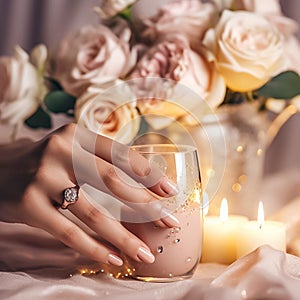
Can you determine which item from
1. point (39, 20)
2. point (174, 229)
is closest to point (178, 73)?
point (174, 229)

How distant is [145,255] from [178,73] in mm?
423

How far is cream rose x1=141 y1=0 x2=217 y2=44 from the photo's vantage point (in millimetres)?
1290

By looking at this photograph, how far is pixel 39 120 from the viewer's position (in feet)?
4.62

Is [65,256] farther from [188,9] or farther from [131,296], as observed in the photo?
[188,9]

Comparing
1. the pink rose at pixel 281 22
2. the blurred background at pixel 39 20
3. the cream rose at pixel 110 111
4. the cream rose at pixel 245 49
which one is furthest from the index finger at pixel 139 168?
the blurred background at pixel 39 20

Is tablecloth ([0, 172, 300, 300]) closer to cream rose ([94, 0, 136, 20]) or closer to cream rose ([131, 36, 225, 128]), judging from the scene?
cream rose ([131, 36, 225, 128])

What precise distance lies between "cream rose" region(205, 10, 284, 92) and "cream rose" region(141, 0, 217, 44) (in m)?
0.04

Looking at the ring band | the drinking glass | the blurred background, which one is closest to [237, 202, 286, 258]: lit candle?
the drinking glass

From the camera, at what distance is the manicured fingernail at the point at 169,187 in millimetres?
854

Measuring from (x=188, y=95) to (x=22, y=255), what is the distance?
0.41 m

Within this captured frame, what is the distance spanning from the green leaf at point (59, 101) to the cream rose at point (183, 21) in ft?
0.60

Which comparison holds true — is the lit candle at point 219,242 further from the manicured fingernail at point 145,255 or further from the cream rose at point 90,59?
the cream rose at point 90,59

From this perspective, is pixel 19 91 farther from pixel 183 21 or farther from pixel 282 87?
pixel 282 87

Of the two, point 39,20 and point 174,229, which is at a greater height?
point 174,229
